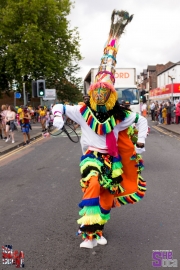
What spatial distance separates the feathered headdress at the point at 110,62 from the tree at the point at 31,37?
24171mm

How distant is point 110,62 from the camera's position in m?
5.37

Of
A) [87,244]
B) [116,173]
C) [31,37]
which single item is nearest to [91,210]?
[87,244]

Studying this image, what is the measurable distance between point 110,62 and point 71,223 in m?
2.42

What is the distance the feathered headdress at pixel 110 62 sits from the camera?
4.13 m

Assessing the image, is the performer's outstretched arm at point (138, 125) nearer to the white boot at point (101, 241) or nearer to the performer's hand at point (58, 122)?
the performer's hand at point (58, 122)

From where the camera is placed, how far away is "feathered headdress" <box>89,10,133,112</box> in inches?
163

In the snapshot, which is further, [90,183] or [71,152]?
[71,152]

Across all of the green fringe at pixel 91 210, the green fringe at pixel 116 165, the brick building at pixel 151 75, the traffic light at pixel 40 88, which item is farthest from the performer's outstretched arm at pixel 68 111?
the brick building at pixel 151 75

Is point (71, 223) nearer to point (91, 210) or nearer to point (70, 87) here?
point (91, 210)

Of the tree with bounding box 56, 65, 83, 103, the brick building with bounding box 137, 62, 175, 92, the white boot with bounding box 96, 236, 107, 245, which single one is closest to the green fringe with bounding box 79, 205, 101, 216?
the white boot with bounding box 96, 236, 107, 245

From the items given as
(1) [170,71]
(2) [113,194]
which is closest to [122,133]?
(2) [113,194]

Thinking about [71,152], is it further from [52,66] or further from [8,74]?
[8,74]

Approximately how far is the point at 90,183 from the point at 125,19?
12.4 ft

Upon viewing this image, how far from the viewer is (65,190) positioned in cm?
686
